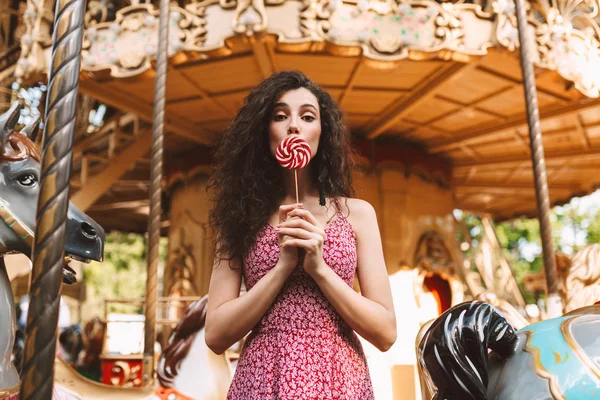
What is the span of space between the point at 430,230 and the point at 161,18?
6.62m

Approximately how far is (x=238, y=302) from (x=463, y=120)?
8733mm

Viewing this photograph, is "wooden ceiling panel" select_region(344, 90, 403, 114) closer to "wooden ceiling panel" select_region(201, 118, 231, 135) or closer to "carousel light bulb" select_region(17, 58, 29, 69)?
"wooden ceiling panel" select_region(201, 118, 231, 135)

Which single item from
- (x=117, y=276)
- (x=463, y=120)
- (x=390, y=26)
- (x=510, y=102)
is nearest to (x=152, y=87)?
(x=390, y=26)

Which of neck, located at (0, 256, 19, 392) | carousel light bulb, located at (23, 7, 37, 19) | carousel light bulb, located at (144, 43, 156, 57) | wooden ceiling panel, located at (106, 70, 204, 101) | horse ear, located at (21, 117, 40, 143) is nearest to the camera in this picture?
neck, located at (0, 256, 19, 392)

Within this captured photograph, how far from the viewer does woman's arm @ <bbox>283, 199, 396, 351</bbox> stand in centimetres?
135

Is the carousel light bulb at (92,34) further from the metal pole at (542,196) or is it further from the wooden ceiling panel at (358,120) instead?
the metal pole at (542,196)

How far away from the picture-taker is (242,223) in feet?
5.18

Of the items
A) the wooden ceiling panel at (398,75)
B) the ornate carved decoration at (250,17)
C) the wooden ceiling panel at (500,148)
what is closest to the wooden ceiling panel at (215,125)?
the wooden ceiling panel at (398,75)

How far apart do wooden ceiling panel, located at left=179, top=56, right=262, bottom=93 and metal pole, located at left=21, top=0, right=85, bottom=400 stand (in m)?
6.02

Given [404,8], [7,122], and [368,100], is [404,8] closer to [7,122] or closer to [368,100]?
[368,100]

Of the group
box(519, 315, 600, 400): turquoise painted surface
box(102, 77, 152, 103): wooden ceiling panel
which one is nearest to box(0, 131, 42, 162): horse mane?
box(519, 315, 600, 400): turquoise painted surface

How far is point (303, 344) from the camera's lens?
54.6 inches

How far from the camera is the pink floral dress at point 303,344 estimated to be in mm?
1359

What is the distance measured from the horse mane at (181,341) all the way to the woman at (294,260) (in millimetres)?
2099
